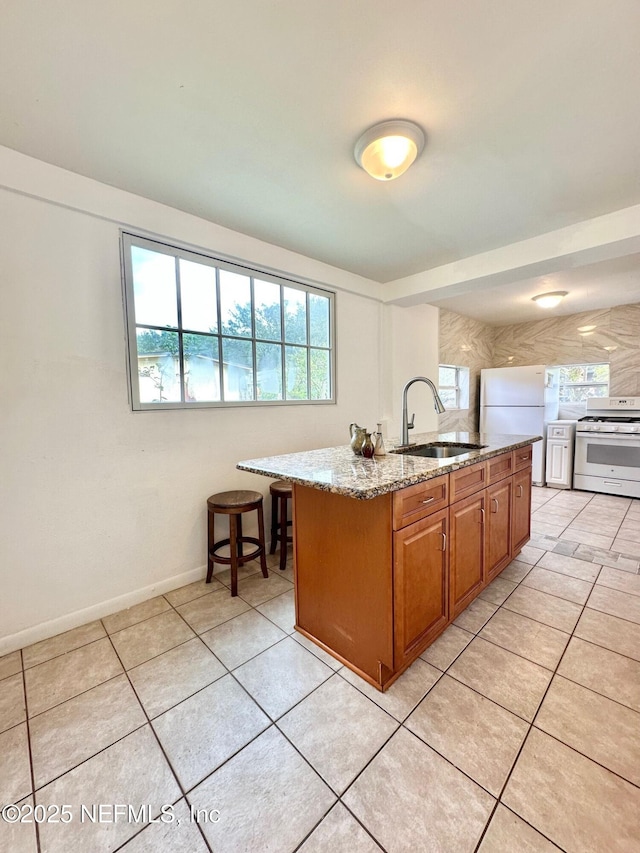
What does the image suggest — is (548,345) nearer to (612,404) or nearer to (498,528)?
(612,404)

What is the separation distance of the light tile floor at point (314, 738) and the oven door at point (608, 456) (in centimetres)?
284

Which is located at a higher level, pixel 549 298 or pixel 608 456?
pixel 549 298

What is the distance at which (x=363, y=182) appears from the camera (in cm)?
197

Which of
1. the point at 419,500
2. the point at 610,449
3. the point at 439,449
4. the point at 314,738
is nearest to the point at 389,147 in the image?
the point at 419,500

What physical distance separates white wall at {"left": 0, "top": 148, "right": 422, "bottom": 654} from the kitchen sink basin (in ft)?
4.42

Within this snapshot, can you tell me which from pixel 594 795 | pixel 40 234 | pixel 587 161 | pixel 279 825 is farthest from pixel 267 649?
pixel 587 161

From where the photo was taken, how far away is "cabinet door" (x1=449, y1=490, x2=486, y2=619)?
1787 millimetres

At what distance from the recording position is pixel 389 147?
162cm

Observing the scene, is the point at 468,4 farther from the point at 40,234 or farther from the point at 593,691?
the point at 593,691

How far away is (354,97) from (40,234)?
1678 mm

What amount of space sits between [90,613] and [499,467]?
2.61 metres

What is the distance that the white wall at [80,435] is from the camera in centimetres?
176

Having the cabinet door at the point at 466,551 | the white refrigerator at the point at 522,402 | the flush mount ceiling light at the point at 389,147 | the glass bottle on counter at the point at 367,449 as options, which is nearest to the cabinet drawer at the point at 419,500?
the cabinet door at the point at 466,551

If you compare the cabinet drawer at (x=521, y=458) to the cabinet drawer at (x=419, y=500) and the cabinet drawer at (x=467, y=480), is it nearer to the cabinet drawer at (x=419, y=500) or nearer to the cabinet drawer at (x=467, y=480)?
the cabinet drawer at (x=467, y=480)
